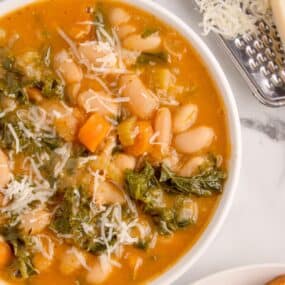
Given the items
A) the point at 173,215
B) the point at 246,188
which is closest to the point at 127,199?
the point at 173,215

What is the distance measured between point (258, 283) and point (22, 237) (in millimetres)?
1054

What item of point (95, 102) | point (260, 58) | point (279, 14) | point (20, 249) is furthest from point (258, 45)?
A: point (20, 249)

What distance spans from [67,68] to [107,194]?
0.50 m

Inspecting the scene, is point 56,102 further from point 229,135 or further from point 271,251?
point 271,251

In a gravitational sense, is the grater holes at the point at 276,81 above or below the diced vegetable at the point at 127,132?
below

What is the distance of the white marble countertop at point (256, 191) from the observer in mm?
3340

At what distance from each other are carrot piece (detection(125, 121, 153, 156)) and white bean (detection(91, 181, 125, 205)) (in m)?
0.16

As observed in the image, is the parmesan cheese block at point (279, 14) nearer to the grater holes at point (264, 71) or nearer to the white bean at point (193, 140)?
the grater holes at point (264, 71)

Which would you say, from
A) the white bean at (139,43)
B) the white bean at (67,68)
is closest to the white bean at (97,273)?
the white bean at (67,68)

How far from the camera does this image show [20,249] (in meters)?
2.90

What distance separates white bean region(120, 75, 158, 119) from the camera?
290cm

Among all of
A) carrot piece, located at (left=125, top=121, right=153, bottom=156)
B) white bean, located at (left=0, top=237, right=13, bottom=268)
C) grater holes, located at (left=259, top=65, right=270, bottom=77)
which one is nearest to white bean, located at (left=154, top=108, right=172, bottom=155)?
carrot piece, located at (left=125, top=121, right=153, bottom=156)

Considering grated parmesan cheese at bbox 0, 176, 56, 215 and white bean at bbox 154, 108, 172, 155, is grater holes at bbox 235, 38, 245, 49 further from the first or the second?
grated parmesan cheese at bbox 0, 176, 56, 215

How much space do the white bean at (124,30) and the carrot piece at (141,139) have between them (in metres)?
0.34
